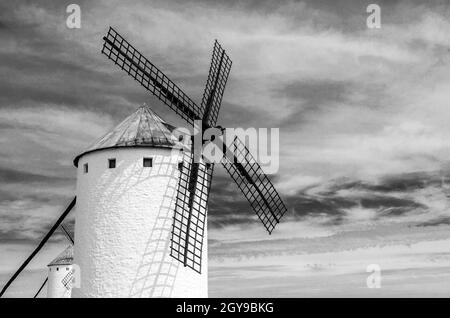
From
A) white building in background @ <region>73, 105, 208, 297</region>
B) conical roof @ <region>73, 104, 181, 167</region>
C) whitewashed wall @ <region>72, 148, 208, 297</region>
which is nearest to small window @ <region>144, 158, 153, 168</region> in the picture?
white building in background @ <region>73, 105, 208, 297</region>

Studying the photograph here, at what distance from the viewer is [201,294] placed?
18625mm

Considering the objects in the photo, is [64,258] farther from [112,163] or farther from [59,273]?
[112,163]

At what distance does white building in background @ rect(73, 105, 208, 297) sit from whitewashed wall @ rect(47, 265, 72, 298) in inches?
650

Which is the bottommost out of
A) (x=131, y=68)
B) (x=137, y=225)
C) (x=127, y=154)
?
(x=137, y=225)

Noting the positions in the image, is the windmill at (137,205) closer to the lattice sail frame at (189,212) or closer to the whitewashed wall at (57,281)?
the lattice sail frame at (189,212)

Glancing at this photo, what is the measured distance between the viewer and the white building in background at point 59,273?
3375 centimetres

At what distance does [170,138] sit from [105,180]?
8.84 ft

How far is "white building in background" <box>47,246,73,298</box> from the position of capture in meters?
33.8

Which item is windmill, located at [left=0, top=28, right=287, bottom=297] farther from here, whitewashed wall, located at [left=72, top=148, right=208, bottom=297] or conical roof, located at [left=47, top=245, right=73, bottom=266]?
conical roof, located at [left=47, top=245, right=73, bottom=266]

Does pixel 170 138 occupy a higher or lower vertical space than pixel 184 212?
higher
